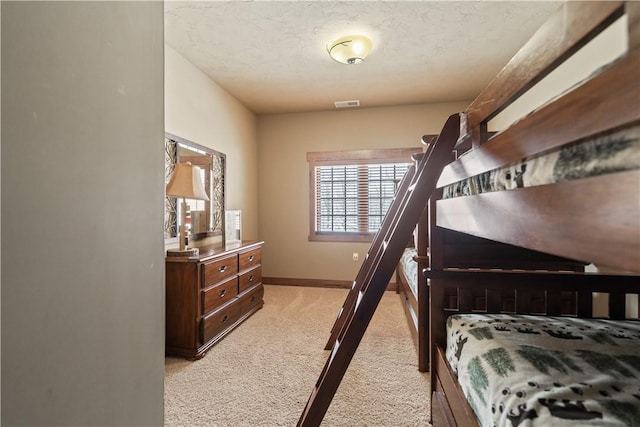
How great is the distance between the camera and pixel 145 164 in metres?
0.82

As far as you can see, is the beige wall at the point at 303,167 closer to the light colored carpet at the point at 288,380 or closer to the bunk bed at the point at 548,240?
the light colored carpet at the point at 288,380

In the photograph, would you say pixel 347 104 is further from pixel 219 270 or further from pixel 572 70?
pixel 219 270

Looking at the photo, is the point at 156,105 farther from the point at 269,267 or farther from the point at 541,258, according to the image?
the point at 269,267

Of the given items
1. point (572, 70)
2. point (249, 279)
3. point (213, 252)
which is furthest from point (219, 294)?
point (572, 70)

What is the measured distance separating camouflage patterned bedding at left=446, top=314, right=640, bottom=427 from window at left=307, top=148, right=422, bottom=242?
296cm

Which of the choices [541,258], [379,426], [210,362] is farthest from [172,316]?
[541,258]

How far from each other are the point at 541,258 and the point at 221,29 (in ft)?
8.93

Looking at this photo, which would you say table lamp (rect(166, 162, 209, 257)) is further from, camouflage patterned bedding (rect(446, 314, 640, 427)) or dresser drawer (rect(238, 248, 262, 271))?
camouflage patterned bedding (rect(446, 314, 640, 427))

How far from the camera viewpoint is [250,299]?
9.93 ft

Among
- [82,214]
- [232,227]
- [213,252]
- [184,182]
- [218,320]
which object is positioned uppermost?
[184,182]

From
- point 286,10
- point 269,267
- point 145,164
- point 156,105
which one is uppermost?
point 286,10

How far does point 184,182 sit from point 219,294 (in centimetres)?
96

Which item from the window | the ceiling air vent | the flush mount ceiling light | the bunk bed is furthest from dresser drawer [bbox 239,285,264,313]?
the ceiling air vent

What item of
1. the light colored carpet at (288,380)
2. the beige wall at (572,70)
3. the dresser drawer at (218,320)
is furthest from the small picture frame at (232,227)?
the beige wall at (572,70)
